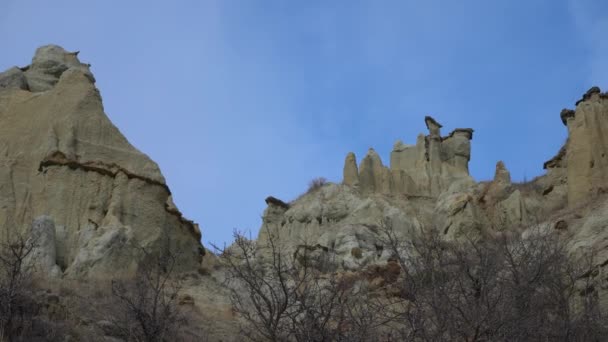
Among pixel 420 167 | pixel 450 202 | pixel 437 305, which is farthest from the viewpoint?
pixel 420 167

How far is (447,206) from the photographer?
44.7 m

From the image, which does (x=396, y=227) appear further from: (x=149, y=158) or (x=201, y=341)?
(x=201, y=341)

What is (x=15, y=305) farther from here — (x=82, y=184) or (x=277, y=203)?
(x=277, y=203)

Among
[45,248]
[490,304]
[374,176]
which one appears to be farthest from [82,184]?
[374,176]

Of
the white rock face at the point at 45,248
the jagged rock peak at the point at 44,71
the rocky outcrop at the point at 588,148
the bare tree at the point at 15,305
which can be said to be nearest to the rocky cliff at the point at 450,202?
the rocky outcrop at the point at 588,148

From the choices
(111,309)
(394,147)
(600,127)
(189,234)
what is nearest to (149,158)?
(189,234)

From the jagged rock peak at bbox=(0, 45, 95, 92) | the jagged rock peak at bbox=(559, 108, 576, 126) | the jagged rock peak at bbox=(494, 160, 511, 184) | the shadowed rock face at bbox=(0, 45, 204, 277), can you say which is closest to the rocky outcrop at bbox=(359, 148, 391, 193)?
the jagged rock peak at bbox=(494, 160, 511, 184)

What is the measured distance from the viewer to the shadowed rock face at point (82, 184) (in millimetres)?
26188

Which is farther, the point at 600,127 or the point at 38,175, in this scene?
the point at 600,127

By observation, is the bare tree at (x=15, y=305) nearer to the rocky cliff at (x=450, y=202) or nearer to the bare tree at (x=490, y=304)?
the bare tree at (x=490, y=304)

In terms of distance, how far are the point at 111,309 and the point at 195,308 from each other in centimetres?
481

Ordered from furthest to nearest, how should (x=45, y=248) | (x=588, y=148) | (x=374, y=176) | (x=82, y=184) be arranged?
(x=374, y=176) → (x=588, y=148) → (x=82, y=184) → (x=45, y=248)

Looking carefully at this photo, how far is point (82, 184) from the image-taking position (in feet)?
92.1

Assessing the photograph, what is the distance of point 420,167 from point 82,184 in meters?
35.5
